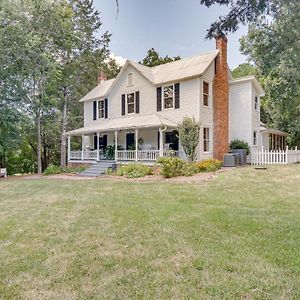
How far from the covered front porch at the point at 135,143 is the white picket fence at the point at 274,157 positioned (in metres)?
5.15

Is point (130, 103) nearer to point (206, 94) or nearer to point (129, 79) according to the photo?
point (129, 79)

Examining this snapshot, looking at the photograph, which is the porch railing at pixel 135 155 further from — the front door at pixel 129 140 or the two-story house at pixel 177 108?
the front door at pixel 129 140

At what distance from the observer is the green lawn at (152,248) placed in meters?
3.46

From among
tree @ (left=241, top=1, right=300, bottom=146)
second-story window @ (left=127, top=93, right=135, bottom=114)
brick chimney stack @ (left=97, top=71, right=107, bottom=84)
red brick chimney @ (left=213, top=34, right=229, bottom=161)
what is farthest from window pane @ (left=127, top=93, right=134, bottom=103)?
tree @ (left=241, top=1, right=300, bottom=146)

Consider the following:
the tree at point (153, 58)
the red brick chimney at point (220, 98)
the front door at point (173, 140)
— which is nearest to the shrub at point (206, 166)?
the red brick chimney at point (220, 98)

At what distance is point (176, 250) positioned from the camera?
15.0 ft

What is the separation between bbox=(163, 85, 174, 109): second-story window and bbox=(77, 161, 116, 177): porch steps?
506cm

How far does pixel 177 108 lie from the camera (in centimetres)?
1859

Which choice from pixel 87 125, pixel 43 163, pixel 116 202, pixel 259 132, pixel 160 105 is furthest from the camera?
pixel 43 163

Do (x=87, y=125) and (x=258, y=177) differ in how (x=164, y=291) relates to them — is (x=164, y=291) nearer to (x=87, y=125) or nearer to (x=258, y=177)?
(x=258, y=177)

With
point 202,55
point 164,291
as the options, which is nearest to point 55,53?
point 202,55

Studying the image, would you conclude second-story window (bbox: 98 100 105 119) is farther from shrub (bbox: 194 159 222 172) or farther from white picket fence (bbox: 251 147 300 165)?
white picket fence (bbox: 251 147 300 165)

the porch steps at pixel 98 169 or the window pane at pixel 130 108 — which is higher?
the window pane at pixel 130 108

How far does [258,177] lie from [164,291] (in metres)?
10.1
